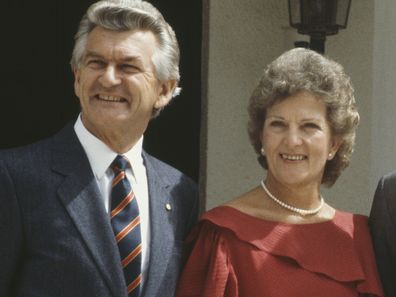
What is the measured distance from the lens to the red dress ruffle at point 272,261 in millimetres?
3590

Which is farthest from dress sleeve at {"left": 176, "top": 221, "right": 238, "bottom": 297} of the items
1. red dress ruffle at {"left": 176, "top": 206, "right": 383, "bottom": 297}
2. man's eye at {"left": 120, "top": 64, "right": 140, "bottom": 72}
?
man's eye at {"left": 120, "top": 64, "right": 140, "bottom": 72}

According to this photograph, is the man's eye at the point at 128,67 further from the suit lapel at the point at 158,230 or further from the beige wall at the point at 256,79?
Answer: the beige wall at the point at 256,79

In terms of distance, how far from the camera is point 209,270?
3596mm

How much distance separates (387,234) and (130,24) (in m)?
1.26

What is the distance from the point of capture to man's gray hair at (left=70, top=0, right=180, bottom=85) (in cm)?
343

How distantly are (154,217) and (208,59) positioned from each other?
247cm

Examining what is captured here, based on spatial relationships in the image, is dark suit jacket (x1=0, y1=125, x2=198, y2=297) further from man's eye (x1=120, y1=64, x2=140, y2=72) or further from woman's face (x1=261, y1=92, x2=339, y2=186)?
woman's face (x1=261, y1=92, x2=339, y2=186)

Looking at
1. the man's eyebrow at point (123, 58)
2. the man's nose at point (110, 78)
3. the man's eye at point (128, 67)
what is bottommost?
the man's nose at point (110, 78)

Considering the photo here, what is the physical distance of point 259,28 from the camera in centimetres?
592

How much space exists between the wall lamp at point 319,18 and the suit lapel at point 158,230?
6.66 feet

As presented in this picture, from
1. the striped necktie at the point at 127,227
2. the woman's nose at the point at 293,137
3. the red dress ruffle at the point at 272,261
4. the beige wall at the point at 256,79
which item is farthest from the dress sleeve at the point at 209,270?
the beige wall at the point at 256,79

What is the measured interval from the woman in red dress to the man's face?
0.55 m

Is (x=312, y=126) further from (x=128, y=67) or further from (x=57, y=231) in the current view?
(x=57, y=231)

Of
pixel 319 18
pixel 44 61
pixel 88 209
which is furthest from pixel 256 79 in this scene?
pixel 88 209
